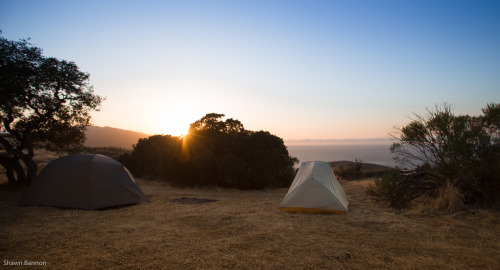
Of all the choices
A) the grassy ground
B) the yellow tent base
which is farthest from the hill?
the yellow tent base

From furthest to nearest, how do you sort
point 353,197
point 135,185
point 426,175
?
point 353,197 → point 135,185 → point 426,175

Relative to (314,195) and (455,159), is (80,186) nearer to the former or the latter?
(314,195)

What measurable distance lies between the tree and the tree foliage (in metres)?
14.1

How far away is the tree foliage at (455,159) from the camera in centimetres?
857

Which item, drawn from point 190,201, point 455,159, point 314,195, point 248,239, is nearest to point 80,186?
point 190,201

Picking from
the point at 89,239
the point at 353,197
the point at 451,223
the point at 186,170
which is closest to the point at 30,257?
the point at 89,239

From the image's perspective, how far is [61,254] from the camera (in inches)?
191

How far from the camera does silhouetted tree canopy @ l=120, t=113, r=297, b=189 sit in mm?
15203

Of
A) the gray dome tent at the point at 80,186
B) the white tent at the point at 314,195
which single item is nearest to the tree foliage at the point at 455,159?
the white tent at the point at 314,195

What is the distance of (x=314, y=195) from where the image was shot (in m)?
8.62

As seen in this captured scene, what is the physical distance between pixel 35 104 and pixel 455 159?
54.6 ft

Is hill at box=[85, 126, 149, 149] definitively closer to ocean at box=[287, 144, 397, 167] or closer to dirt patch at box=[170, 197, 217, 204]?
ocean at box=[287, 144, 397, 167]

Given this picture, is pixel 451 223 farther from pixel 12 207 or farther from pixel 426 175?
pixel 12 207

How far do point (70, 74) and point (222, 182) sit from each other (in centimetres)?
905
